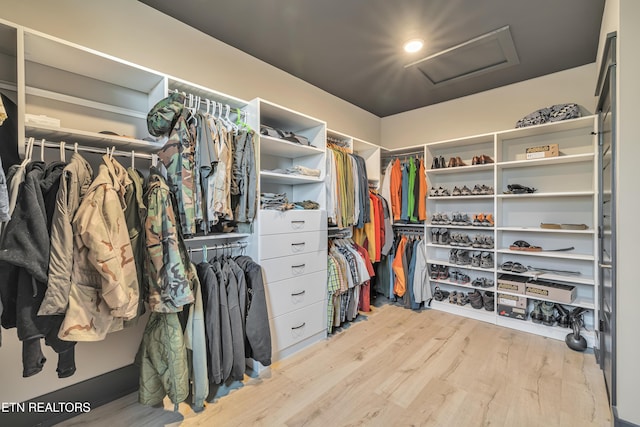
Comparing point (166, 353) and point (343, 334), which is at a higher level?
point (166, 353)

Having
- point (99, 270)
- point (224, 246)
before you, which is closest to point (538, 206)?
point (224, 246)

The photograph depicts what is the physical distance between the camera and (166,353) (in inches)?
61.9

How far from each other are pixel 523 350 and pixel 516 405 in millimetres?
844

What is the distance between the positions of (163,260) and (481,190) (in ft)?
10.1

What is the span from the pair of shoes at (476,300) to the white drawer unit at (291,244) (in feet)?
5.97

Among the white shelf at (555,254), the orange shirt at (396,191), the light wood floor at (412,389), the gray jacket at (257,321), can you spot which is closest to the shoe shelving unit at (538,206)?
the white shelf at (555,254)

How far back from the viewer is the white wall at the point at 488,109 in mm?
2734

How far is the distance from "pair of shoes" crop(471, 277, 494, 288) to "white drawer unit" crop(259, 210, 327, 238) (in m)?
1.88

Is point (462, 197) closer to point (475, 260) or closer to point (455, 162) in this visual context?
point (455, 162)

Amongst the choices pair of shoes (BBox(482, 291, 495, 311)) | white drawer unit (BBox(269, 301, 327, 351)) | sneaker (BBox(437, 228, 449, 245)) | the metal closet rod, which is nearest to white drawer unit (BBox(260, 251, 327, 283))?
white drawer unit (BBox(269, 301, 327, 351))

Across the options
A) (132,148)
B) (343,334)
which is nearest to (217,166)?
(132,148)

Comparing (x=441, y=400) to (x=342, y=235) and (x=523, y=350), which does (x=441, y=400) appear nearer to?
(x=523, y=350)

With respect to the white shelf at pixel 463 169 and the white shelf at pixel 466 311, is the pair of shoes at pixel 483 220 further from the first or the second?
the white shelf at pixel 466 311

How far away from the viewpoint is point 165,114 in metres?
1.61
